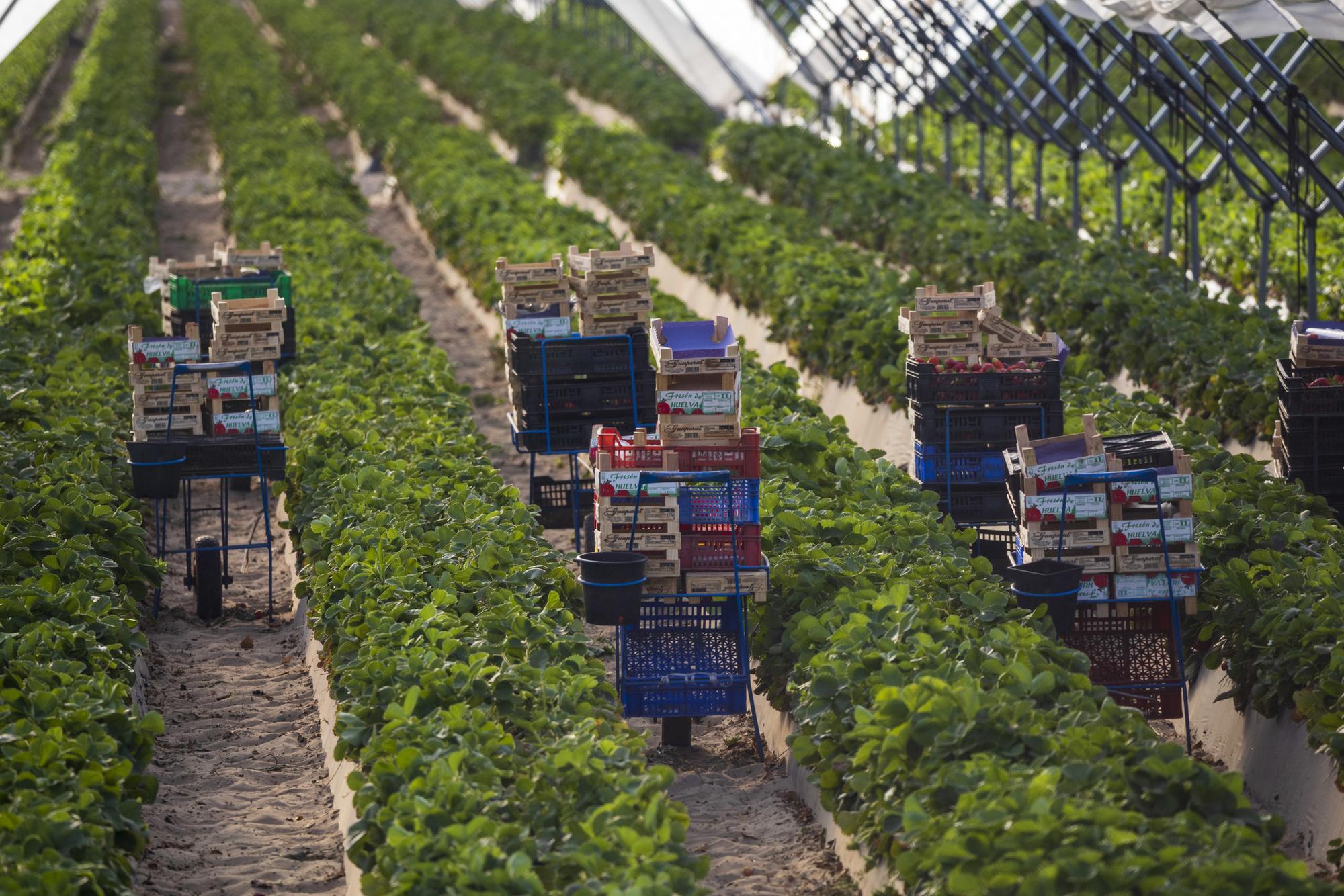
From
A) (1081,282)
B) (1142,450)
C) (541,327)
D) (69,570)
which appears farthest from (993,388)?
(69,570)

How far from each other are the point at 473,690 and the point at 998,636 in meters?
2.11

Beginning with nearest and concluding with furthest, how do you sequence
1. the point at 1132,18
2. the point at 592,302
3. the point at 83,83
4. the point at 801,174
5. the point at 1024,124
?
1. the point at 592,302
2. the point at 1132,18
3. the point at 1024,124
4. the point at 801,174
5. the point at 83,83

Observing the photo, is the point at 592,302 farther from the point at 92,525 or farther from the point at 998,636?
the point at 998,636

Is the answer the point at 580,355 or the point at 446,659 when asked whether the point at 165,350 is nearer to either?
the point at 580,355

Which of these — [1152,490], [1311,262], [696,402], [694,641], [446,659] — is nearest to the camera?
[446,659]

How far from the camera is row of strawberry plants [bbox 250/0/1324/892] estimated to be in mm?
5227

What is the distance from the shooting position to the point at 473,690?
263 inches

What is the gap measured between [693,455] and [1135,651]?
2288mm

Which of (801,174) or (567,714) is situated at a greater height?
(801,174)

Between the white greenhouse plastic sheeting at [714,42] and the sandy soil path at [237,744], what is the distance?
701 inches

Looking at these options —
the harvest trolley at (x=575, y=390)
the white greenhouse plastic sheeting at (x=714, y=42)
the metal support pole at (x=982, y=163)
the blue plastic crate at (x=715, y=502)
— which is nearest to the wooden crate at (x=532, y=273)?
the harvest trolley at (x=575, y=390)

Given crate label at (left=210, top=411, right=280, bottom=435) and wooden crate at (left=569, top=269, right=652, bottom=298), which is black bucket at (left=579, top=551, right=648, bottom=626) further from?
wooden crate at (left=569, top=269, right=652, bottom=298)

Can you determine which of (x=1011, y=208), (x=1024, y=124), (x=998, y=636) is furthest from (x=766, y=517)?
(x=1024, y=124)

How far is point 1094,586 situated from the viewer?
7.86m
